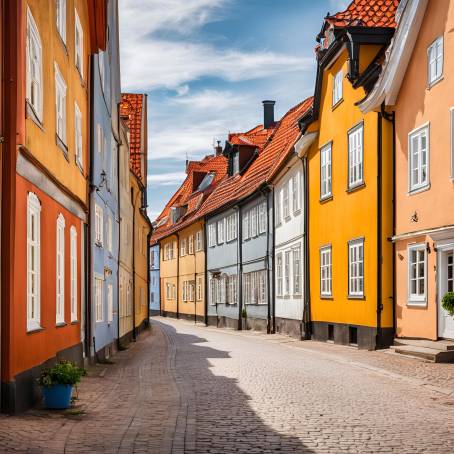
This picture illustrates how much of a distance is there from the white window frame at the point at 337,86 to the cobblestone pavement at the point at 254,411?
29.5ft

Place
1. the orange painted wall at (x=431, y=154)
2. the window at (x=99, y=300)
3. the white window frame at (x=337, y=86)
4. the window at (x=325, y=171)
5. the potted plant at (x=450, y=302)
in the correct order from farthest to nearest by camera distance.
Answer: the window at (x=325, y=171)
the white window frame at (x=337, y=86)
the window at (x=99, y=300)
the orange painted wall at (x=431, y=154)
the potted plant at (x=450, y=302)

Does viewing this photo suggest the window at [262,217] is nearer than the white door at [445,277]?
No

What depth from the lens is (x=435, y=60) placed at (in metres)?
Answer: 19.1

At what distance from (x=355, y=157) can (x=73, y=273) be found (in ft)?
31.5

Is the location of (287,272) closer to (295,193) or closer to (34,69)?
(295,193)

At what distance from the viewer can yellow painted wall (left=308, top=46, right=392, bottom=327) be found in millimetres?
21391

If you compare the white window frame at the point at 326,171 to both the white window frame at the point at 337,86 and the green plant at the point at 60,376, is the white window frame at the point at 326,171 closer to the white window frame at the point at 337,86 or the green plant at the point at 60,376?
the white window frame at the point at 337,86

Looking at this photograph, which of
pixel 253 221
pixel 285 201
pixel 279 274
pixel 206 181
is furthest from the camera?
pixel 206 181

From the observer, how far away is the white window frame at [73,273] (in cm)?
1627

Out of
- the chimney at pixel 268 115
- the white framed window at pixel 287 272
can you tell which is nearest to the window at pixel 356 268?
the white framed window at pixel 287 272

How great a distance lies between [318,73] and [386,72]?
6342mm

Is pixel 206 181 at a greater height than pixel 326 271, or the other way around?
pixel 206 181

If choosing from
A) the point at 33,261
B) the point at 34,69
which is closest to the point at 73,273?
the point at 33,261

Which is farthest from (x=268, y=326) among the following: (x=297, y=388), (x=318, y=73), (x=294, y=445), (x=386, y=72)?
(x=294, y=445)
